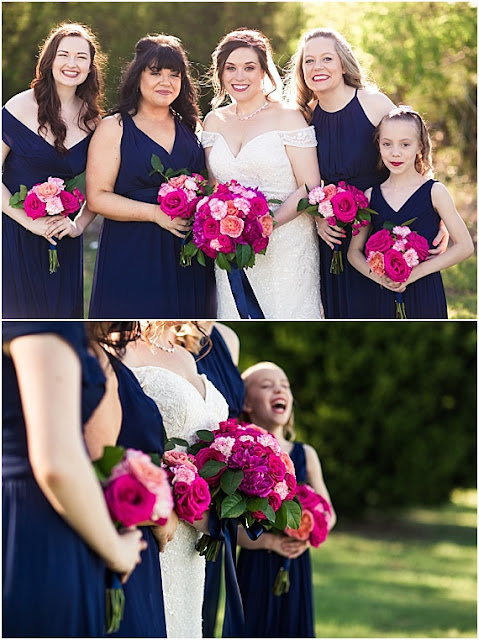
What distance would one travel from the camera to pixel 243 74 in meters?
4.28

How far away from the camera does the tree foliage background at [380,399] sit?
768cm

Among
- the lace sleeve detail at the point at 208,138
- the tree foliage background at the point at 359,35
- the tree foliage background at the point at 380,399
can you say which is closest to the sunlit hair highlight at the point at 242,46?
the lace sleeve detail at the point at 208,138

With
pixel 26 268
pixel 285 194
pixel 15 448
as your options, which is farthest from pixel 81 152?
pixel 15 448

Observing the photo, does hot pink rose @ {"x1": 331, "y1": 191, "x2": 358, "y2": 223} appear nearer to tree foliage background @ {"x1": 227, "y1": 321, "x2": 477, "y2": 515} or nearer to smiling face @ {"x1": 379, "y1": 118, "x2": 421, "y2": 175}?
smiling face @ {"x1": 379, "y1": 118, "x2": 421, "y2": 175}

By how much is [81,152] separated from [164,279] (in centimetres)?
74

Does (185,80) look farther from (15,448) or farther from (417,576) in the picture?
(417,576)

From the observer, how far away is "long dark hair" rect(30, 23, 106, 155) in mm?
4238

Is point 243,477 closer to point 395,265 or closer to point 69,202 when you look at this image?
point 395,265

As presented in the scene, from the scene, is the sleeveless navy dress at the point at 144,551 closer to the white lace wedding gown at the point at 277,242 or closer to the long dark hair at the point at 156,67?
the white lace wedding gown at the point at 277,242

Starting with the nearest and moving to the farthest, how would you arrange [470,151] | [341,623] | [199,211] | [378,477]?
[199,211] → [341,623] → [378,477] → [470,151]

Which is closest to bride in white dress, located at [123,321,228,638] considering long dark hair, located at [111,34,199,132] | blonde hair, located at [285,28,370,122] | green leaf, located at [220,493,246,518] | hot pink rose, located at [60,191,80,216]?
green leaf, located at [220,493,246,518]

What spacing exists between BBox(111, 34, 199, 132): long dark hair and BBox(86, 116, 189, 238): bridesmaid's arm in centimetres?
12

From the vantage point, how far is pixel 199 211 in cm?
422

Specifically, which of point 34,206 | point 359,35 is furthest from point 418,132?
point 359,35
